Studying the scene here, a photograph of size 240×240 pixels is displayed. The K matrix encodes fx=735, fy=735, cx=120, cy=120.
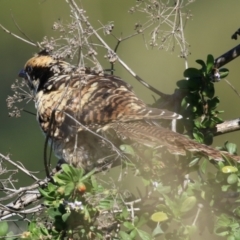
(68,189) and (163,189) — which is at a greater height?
(68,189)

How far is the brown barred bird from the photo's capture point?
4047mm

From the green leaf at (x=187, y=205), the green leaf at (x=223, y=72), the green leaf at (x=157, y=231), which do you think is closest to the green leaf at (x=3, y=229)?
the green leaf at (x=157, y=231)

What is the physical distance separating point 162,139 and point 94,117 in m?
0.73

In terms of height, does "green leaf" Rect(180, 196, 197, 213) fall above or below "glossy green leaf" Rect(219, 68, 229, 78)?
below

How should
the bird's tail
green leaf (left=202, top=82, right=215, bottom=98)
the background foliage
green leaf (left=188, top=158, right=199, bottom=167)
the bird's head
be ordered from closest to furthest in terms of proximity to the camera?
green leaf (left=188, top=158, right=199, bottom=167), the bird's tail, green leaf (left=202, top=82, right=215, bottom=98), the bird's head, the background foliage

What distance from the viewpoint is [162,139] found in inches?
150

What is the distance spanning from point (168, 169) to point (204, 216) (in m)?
0.26

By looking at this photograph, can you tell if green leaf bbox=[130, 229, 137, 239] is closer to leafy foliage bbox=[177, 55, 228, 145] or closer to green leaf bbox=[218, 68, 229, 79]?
leafy foliage bbox=[177, 55, 228, 145]

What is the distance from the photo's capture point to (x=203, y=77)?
12.8 feet

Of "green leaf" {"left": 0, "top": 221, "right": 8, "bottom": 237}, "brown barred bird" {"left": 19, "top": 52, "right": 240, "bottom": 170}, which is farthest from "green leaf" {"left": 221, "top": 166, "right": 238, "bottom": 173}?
"green leaf" {"left": 0, "top": 221, "right": 8, "bottom": 237}

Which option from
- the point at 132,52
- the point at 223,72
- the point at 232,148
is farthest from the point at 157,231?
the point at 132,52

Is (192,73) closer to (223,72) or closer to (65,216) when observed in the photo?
(223,72)

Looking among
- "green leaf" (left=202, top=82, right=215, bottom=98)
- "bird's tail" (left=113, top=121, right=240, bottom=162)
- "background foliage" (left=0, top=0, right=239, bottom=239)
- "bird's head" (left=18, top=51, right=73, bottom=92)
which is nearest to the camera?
"bird's tail" (left=113, top=121, right=240, bottom=162)

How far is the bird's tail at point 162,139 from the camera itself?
3406mm
